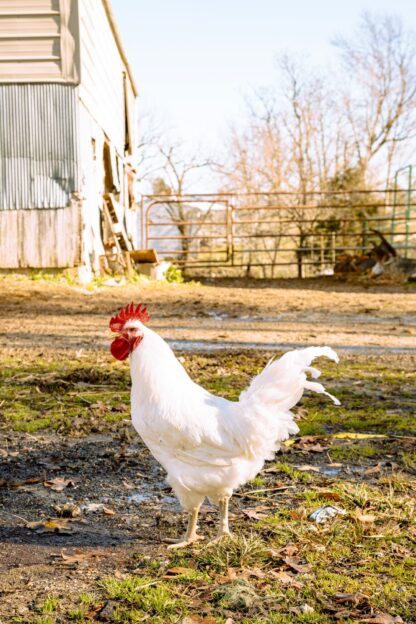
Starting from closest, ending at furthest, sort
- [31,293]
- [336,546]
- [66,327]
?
1. [336,546]
2. [66,327]
3. [31,293]

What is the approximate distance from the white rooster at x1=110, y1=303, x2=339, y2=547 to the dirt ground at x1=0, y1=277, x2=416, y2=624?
1.35 ft

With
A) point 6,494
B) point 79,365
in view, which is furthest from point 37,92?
point 6,494

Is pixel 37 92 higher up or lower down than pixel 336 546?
higher up

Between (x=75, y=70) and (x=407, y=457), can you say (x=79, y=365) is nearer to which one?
(x=407, y=457)

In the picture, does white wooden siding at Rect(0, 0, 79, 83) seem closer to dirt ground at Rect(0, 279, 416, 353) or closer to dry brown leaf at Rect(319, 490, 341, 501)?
dirt ground at Rect(0, 279, 416, 353)

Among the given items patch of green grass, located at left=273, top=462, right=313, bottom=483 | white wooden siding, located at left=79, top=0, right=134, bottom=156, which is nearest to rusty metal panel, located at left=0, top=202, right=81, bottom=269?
white wooden siding, located at left=79, top=0, right=134, bottom=156

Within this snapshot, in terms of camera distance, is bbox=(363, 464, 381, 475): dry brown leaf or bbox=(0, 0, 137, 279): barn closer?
bbox=(363, 464, 381, 475): dry brown leaf

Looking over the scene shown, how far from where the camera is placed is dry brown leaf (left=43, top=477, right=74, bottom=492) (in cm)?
452

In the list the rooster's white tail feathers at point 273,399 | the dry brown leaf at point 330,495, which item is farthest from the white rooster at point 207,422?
the dry brown leaf at point 330,495

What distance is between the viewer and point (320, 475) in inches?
Answer: 185

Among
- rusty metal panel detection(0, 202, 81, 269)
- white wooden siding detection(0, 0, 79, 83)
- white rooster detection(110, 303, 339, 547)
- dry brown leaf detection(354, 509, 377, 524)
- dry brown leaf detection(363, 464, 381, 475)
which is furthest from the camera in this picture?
rusty metal panel detection(0, 202, 81, 269)

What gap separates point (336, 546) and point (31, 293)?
38.8 ft

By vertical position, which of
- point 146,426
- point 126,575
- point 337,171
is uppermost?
point 337,171

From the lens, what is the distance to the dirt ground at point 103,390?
11.7 ft
